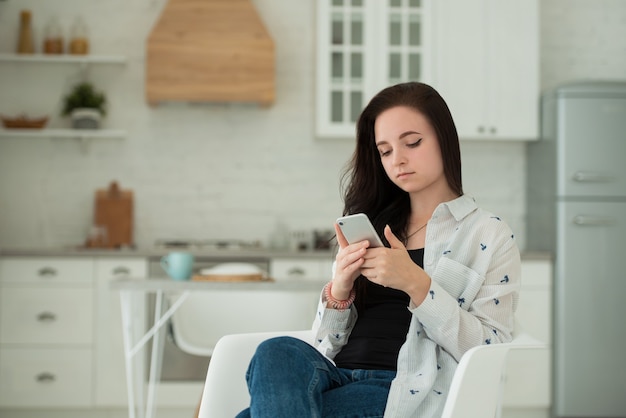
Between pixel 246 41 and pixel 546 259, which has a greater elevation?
pixel 246 41

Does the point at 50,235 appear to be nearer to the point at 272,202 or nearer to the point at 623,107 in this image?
the point at 272,202

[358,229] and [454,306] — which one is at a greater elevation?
[358,229]

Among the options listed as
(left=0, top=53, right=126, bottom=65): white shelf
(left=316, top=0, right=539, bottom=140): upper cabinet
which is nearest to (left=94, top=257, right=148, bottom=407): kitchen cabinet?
(left=0, top=53, right=126, bottom=65): white shelf

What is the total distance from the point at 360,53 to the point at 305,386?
130 inches

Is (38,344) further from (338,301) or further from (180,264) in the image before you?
(338,301)

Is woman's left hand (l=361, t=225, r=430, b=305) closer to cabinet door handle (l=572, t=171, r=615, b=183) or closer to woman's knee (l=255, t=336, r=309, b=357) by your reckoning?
woman's knee (l=255, t=336, r=309, b=357)

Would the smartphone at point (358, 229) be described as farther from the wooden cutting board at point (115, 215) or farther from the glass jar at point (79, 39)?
the glass jar at point (79, 39)

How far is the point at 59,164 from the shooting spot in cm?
487

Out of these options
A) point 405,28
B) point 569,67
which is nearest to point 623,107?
point 569,67

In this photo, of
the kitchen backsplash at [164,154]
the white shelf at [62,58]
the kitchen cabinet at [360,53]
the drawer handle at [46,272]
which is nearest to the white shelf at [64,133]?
the kitchen backsplash at [164,154]

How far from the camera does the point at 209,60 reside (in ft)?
15.0

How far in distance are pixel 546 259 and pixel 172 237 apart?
6.78ft

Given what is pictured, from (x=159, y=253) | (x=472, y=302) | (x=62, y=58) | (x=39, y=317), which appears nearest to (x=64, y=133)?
(x=62, y=58)

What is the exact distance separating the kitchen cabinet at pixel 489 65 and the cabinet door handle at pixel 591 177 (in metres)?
0.38
